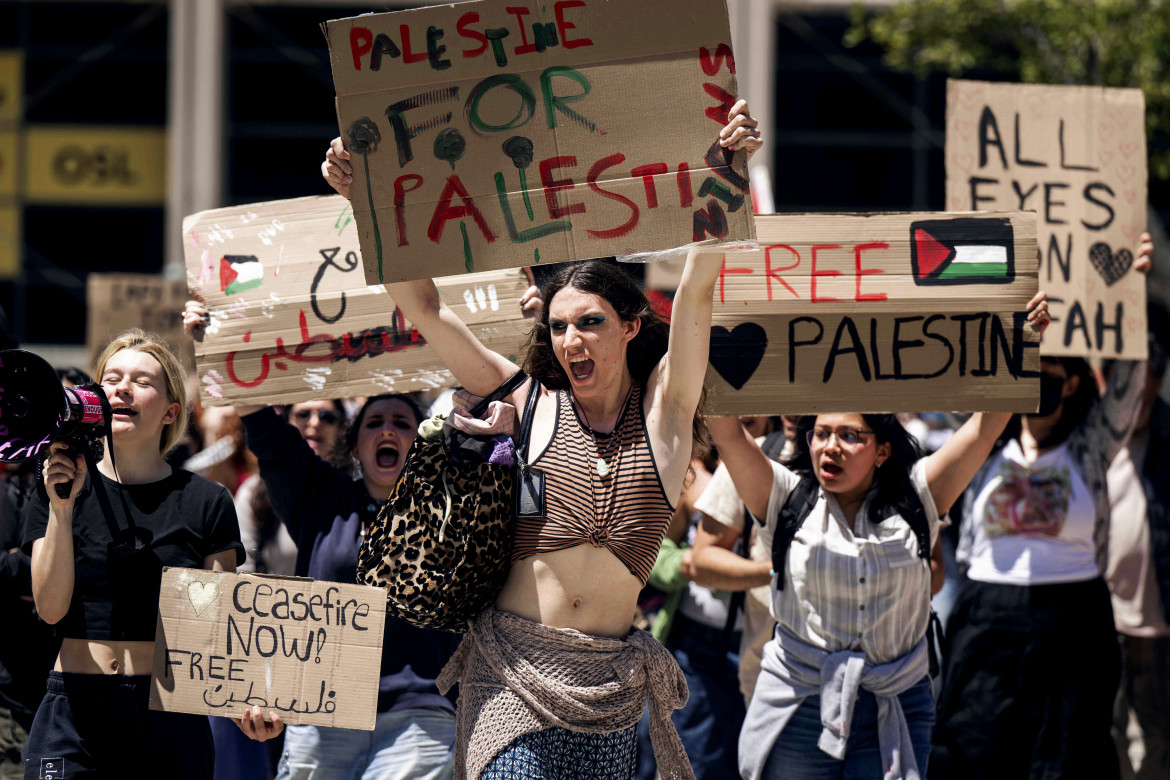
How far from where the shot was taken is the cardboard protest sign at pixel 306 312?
177 inches

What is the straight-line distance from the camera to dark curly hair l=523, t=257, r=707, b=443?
136 inches

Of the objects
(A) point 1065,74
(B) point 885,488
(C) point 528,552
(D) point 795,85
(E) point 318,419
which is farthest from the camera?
(D) point 795,85

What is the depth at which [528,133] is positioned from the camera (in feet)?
11.3

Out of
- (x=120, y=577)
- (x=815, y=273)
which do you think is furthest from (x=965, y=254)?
(x=120, y=577)

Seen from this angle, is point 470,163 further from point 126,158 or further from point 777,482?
point 126,158

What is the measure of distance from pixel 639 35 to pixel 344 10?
1479 centimetres

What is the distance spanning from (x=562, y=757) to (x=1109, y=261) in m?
3.10

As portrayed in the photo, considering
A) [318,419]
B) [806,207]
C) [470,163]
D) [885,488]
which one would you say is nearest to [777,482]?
[885,488]

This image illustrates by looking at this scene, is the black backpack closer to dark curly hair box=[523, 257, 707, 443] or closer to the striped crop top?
dark curly hair box=[523, 257, 707, 443]

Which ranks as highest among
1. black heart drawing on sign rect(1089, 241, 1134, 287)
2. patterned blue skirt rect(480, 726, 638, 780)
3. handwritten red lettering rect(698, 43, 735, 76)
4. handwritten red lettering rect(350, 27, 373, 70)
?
handwritten red lettering rect(350, 27, 373, 70)

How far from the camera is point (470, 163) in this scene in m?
3.44

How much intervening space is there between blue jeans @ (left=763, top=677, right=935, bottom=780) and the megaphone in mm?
2140

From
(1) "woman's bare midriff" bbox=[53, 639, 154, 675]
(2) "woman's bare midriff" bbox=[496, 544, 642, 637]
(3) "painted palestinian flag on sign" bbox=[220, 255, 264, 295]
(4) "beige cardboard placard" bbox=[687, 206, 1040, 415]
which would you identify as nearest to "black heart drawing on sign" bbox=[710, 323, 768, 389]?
(4) "beige cardboard placard" bbox=[687, 206, 1040, 415]

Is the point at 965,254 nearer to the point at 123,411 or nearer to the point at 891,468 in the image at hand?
the point at 891,468
